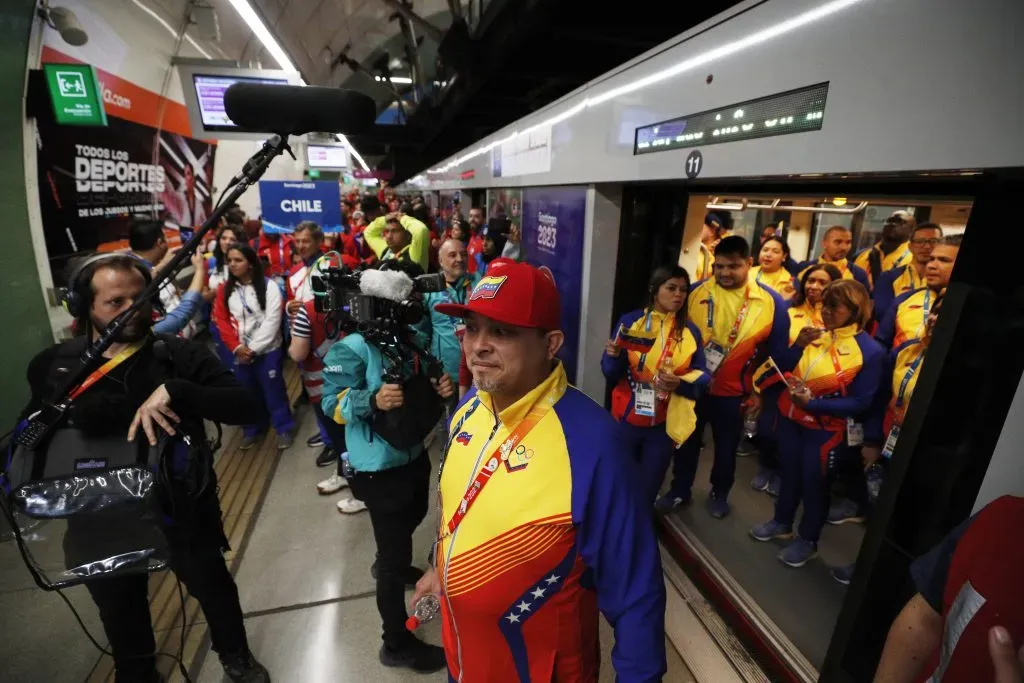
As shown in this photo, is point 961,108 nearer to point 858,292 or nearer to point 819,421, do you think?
point 858,292

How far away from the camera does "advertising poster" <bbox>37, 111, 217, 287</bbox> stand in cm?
478

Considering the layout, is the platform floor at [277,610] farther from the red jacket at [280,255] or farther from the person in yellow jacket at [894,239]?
the person in yellow jacket at [894,239]

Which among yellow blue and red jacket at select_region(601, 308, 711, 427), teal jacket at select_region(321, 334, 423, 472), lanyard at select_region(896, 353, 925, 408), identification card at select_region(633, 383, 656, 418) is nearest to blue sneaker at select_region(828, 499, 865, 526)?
lanyard at select_region(896, 353, 925, 408)

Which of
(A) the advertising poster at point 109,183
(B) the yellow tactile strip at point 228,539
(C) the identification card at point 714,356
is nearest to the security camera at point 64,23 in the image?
(A) the advertising poster at point 109,183

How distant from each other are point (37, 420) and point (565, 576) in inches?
66.0

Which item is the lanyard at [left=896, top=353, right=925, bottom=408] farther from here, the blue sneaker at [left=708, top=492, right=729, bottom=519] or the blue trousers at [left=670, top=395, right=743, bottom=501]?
the blue sneaker at [left=708, top=492, right=729, bottom=519]

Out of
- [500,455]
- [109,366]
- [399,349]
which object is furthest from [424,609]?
[109,366]

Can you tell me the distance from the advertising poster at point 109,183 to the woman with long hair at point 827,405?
20.2 feet

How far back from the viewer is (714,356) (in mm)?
3219

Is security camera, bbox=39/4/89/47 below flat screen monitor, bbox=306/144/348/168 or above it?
above

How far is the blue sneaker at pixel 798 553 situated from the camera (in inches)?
118

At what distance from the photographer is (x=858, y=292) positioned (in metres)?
2.71

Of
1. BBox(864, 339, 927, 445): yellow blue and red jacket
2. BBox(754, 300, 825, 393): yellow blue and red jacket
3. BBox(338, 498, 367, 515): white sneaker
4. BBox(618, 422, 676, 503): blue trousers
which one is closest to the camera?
BBox(864, 339, 927, 445): yellow blue and red jacket

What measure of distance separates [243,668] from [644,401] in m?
2.50
